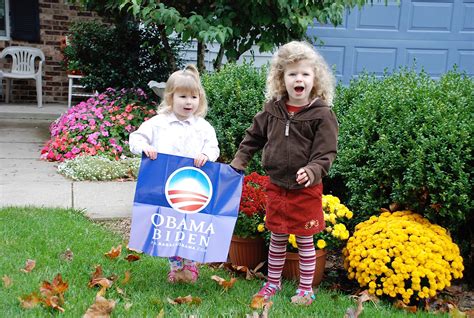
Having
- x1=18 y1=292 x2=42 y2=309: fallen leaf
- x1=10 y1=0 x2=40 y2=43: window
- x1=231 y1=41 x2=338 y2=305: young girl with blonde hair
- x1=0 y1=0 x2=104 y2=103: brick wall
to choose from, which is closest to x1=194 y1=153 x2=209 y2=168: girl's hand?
x1=231 y1=41 x2=338 y2=305: young girl with blonde hair

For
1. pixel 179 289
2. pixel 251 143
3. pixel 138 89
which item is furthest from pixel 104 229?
pixel 138 89

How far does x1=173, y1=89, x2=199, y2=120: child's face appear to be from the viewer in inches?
125

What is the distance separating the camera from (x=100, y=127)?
690 cm

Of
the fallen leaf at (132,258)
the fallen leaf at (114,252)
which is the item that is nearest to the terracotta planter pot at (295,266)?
the fallen leaf at (132,258)

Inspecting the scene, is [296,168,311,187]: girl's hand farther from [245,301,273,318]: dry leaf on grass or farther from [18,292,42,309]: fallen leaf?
[18,292,42,309]: fallen leaf

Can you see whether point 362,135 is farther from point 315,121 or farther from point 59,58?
point 59,58

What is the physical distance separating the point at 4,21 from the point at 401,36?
7261 millimetres

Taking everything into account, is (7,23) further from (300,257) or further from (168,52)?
(300,257)

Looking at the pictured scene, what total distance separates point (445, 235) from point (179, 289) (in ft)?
5.21

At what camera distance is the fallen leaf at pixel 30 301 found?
9.22 ft

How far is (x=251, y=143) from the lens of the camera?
3244mm

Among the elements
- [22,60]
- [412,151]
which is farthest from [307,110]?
[22,60]

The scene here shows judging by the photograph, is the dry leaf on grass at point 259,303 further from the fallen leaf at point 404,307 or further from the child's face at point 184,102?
the child's face at point 184,102

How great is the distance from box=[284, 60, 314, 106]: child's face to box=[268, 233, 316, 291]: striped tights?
2.56 feet
